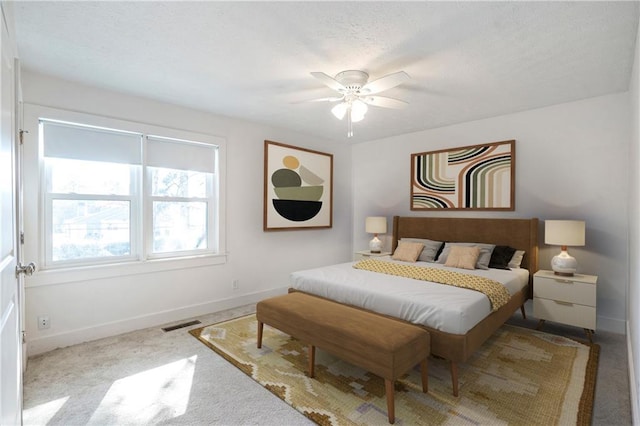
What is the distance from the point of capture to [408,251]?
4199 millimetres

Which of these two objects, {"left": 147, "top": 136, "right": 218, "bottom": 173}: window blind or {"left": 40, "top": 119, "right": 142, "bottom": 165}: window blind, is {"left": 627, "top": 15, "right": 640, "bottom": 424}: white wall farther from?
{"left": 40, "top": 119, "right": 142, "bottom": 165}: window blind

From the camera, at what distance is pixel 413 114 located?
3.98m

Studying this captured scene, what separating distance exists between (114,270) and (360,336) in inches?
103

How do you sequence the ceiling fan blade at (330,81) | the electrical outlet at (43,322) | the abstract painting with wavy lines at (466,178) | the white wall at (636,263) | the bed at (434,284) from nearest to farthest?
the white wall at (636,263) < the bed at (434,284) < the ceiling fan blade at (330,81) < the electrical outlet at (43,322) < the abstract painting with wavy lines at (466,178)

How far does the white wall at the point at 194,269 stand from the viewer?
2.92 meters

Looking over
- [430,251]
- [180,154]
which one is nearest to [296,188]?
[180,154]

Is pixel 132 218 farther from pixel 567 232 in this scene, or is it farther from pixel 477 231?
pixel 567 232

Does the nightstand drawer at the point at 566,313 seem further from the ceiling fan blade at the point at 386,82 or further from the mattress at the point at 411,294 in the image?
the ceiling fan blade at the point at 386,82

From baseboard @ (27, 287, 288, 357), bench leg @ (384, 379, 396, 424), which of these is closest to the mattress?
bench leg @ (384, 379, 396, 424)

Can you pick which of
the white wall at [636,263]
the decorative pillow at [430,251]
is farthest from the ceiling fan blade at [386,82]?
the decorative pillow at [430,251]

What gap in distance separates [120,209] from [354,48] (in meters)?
2.83

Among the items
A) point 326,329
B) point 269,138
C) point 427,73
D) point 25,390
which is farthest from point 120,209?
point 427,73

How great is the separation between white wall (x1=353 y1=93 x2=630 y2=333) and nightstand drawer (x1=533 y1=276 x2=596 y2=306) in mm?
538

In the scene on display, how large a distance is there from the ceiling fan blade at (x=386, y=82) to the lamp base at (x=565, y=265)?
2.49 meters
